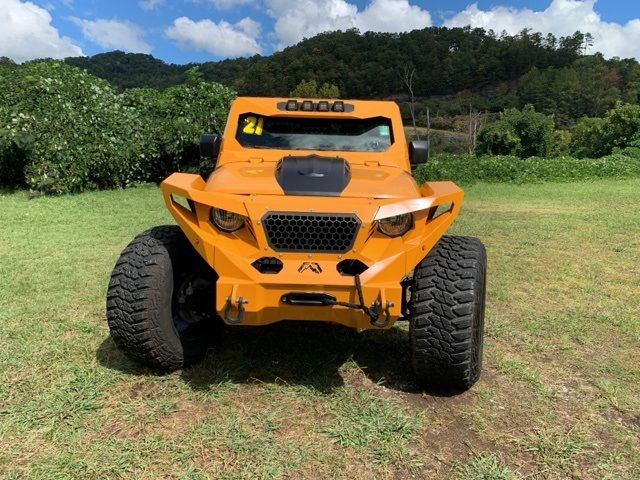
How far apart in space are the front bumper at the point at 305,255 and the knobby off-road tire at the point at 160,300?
0.35 metres

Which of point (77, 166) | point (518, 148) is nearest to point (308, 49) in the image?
point (518, 148)

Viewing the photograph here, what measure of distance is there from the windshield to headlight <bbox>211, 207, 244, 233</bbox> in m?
1.41

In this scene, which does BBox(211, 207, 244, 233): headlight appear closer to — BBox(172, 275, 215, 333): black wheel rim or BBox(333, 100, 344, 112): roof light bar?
BBox(172, 275, 215, 333): black wheel rim

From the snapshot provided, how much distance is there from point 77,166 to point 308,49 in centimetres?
6449

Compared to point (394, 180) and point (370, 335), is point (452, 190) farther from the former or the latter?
point (370, 335)

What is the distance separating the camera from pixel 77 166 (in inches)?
528

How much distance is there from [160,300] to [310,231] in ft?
3.16

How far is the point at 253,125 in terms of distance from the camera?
14.4 feet

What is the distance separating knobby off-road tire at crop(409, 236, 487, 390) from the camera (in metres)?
2.90

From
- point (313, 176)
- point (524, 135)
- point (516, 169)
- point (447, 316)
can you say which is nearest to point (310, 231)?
point (313, 176)

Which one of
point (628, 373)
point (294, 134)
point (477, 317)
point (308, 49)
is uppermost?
point (308, 49)

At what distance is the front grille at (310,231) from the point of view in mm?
2875

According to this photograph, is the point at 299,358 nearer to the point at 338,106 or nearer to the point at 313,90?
the point at 338,106

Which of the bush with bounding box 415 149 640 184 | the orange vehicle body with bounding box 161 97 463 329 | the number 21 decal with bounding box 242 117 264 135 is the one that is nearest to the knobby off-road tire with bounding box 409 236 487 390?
the orange vehicle body with bounding box 161 97 463 329
